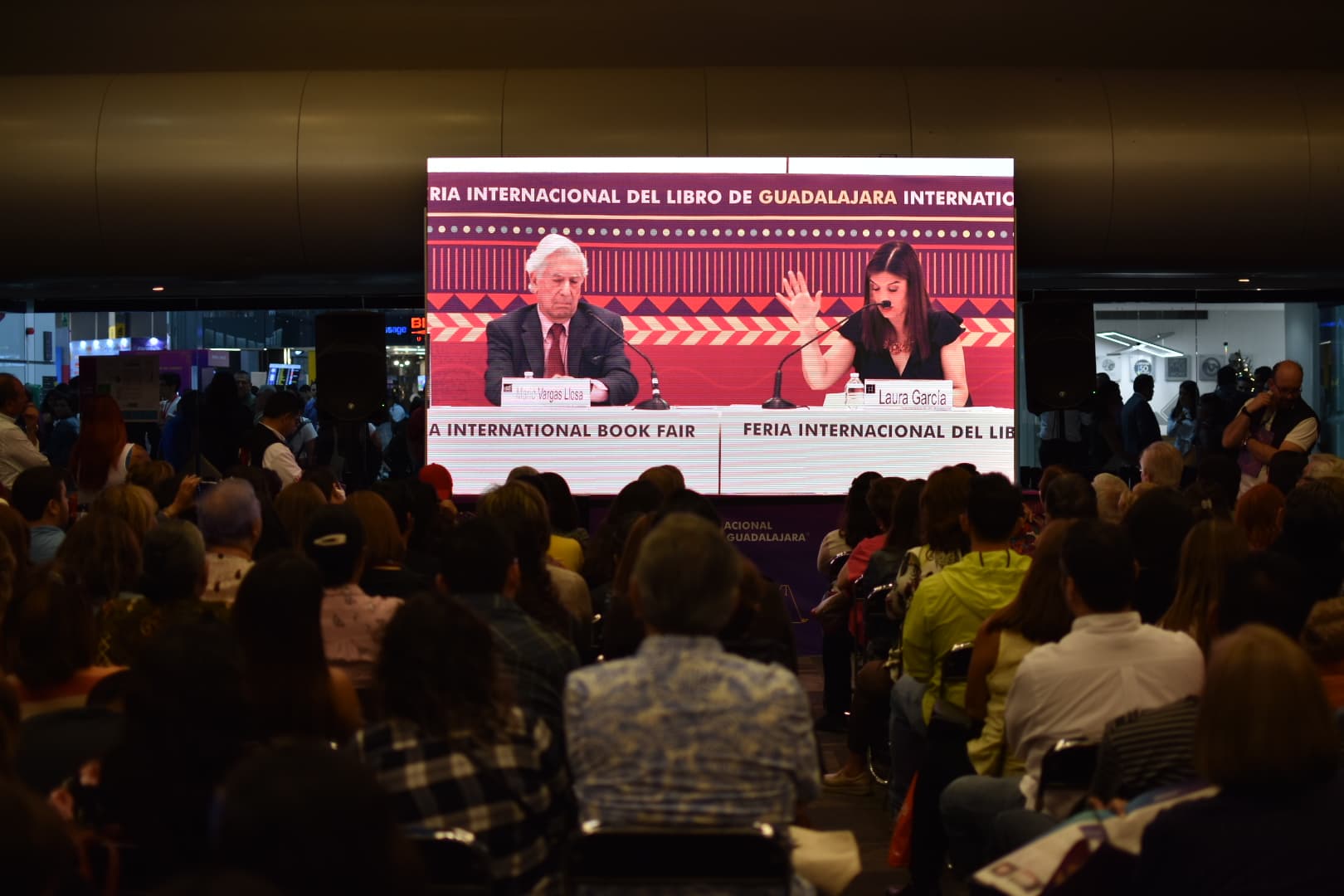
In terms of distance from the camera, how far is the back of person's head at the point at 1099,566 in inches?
117

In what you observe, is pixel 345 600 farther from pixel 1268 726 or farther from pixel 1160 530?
pixel 1160 530

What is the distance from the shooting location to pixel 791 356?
773 cm

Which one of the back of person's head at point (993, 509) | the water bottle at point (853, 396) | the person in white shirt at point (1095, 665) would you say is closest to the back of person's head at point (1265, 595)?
the person in white shirt at point (1095, 665)

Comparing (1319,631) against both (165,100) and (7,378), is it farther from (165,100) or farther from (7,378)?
(165,100)

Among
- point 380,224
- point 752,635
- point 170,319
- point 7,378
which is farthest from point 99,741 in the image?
point 170,319

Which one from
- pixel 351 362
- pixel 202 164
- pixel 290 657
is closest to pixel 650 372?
pixel 351 362

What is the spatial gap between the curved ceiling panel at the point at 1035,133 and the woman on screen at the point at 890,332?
723 millimetres

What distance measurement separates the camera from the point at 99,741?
2.52 m

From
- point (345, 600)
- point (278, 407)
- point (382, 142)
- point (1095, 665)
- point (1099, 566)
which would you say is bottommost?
point (1095, 665)

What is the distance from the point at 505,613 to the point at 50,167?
618 centimetres

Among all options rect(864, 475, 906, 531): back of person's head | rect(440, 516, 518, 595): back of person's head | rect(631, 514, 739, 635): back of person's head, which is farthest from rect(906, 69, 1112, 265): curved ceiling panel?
rect(631, 514, 739, 635): back of person's head

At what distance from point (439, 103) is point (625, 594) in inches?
197

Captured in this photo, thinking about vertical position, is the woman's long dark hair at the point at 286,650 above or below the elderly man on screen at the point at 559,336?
below

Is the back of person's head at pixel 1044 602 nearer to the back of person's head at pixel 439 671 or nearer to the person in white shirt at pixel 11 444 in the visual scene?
the back of person's head at pixel 439 671
